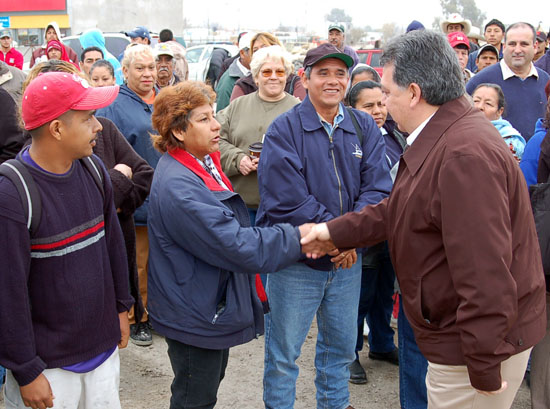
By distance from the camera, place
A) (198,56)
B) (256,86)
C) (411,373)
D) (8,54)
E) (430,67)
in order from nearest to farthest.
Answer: (430,67) < (411,373) < (256,86) < (8,54) < (198,56)

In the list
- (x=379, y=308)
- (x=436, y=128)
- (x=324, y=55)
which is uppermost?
(x=324, y=55)

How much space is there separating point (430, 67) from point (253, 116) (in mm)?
2631

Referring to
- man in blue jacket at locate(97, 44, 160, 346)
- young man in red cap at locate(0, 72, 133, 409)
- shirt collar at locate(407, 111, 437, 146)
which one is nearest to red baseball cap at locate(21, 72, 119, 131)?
young man in red cap at locate(0, 72, 133, 409)

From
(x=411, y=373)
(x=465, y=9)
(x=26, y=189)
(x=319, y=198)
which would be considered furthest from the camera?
(x=465, y=9)

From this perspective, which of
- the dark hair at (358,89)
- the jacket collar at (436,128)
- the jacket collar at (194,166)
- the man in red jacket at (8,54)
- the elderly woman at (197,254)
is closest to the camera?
the jacket collar at (436,128)

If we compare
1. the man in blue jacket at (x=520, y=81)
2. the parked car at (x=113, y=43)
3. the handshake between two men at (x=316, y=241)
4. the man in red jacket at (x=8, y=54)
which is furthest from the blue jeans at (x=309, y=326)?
the parked car at (x=113, y=43)

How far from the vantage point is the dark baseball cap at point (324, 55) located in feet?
11.8

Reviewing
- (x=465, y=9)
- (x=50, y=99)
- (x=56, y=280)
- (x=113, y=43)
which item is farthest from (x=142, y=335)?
(x=465, y=9)

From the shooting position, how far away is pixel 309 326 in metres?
3.56

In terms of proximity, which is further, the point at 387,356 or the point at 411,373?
the point at 387,356

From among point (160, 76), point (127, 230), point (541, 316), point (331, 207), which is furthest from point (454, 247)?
point (160, 76)

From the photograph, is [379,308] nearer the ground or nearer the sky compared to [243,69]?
nearer the ground

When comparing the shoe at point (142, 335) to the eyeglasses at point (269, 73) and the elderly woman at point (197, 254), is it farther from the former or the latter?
the eyeglasses at point (269, 73)

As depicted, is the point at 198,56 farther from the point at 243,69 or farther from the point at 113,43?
the point at 243,69
